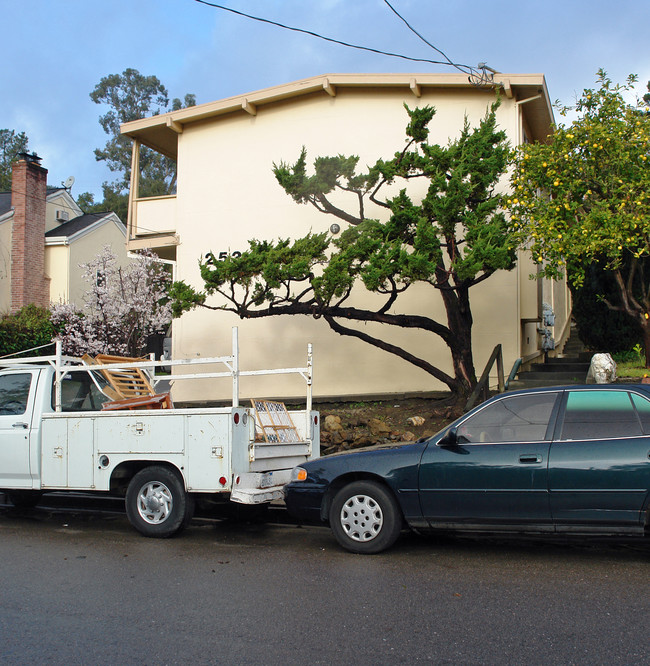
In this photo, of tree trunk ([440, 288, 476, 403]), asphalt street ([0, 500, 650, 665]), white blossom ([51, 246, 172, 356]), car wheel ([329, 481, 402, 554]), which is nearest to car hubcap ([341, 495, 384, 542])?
car wheel ([329, 481, 402, 554])

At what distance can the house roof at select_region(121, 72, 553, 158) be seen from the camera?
15055 mm

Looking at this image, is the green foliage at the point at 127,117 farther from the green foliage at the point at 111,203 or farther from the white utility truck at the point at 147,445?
the white utility truck at the point at 147,445

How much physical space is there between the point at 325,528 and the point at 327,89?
11.0 m

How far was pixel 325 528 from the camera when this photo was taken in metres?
8.51

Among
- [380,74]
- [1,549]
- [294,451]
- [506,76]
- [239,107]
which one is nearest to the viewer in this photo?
[1,549]

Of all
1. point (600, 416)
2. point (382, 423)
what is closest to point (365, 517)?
point (600, 416)

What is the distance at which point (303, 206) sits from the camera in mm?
17062

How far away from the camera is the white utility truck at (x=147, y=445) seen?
751 cm

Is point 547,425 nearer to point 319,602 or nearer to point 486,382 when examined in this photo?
point 319,602

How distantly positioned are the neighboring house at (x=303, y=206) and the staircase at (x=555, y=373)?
515 mm

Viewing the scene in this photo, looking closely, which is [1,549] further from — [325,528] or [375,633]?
[375,633]

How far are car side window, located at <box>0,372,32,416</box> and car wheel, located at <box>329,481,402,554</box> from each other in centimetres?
413

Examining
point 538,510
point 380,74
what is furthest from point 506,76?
point 538,510

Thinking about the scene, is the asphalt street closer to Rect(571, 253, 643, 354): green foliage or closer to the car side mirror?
the car side mirror
